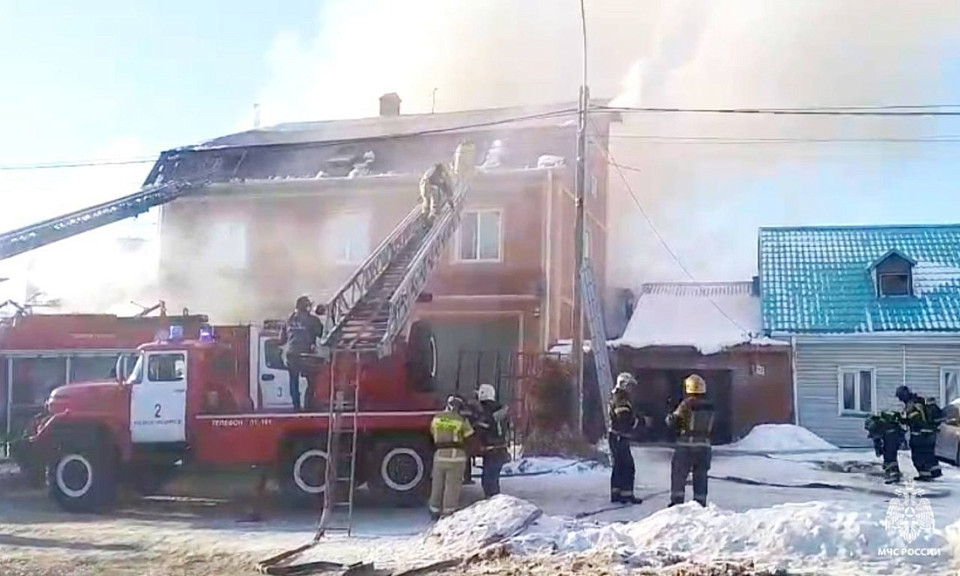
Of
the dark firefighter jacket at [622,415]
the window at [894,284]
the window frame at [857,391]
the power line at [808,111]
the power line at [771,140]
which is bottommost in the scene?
the dark firefighter jacket at [622,415]

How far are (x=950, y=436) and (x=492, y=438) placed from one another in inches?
107

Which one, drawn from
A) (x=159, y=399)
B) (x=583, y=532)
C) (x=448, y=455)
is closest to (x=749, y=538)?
(x=583, y=532)

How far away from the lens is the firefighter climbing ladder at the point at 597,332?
23.5 feet

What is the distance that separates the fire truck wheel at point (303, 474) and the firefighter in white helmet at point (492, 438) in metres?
1.12

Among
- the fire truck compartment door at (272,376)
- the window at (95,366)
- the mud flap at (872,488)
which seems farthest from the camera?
the window at (95,366)

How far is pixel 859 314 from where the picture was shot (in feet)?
22.5

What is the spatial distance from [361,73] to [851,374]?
370cm

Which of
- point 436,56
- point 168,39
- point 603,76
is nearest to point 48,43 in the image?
point 168,39

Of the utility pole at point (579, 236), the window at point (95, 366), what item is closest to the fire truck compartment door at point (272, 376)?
the window at point (95, 366)

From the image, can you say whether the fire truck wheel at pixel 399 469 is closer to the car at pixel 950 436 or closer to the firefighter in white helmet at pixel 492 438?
the firefighter in white helmet at pixel 492 438

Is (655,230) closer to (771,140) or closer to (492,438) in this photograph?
(771,140)

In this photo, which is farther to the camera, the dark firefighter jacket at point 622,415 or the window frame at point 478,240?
the window frame at point 478,240

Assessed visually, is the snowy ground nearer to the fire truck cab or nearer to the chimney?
the fire truck cab

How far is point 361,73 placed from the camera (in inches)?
306
